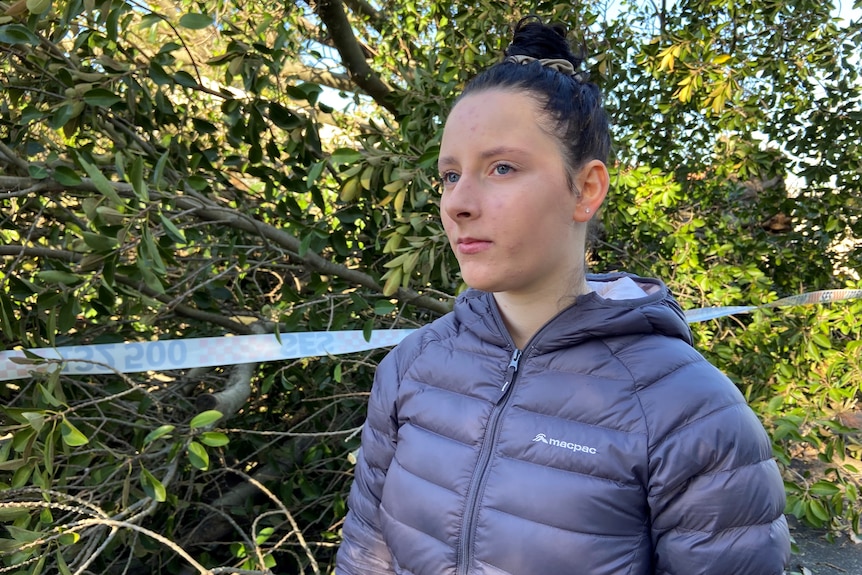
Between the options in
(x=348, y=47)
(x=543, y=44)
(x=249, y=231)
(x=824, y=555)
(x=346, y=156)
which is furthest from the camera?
(x=348, y=47)

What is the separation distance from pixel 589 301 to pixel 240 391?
1646mm

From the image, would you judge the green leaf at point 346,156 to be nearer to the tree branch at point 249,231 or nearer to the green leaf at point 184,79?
the tree branch at point 249,231

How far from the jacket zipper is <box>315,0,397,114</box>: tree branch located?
7.74ft

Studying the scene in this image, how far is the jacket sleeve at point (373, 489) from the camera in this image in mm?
1449

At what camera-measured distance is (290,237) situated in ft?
8.74

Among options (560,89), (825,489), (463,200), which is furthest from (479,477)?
(825,489)

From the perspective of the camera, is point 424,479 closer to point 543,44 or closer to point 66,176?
point 543,44

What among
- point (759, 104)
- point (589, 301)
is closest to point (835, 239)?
point (759, 104)

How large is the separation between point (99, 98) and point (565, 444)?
6.03 ft

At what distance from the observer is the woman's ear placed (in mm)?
1254

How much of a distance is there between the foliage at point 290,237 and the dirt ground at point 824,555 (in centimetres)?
35

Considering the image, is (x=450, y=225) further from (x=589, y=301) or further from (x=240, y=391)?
(x=240, y=391)

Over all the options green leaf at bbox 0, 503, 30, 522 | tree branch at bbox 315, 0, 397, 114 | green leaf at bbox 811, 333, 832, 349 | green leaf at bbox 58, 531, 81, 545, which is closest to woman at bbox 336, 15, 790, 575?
green leaf at bbox 58, 531, 81, 545

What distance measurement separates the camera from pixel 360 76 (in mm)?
3703
